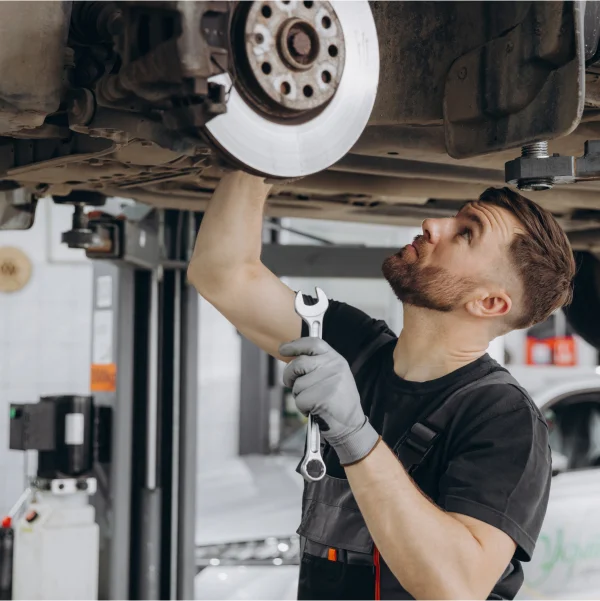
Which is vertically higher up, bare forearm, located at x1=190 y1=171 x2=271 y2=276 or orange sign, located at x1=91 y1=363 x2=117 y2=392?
bare forearm, located at x1=190 y1=171 x2=271 y2=276

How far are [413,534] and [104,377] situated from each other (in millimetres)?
1840

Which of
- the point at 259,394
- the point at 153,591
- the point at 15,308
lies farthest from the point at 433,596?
the point at 259,394

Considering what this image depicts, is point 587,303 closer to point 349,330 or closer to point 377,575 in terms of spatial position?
point 349,330

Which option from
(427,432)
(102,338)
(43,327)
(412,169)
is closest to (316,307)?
(427,432)

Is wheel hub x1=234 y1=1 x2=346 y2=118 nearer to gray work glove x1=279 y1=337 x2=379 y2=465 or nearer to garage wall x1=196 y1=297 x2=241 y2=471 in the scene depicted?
gray work glove x1=279 y1=337 x2=379 y2=465

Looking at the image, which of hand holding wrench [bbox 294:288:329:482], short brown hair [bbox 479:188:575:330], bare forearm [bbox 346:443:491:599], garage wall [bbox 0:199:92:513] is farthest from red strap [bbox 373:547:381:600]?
garage wall [bbox 0:199:92:513]

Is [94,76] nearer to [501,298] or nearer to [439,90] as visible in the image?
[439,90]

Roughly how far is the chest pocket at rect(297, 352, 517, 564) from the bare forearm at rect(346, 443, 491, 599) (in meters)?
0.12

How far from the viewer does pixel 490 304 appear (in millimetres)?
1347

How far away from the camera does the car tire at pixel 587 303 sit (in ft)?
9.12

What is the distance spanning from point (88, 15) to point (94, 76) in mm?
72

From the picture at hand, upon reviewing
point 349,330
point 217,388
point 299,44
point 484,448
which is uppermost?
point 299,44

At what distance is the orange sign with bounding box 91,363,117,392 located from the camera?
273cm

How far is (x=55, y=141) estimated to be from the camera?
4.41 feet
